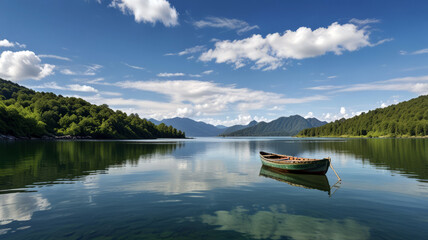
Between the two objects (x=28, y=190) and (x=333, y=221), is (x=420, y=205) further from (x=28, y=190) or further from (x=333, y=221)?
(x=28, y=190)

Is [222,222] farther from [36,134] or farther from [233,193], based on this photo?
[36,134]

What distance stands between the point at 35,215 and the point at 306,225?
19576mm

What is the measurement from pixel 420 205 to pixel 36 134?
236230 millimetres

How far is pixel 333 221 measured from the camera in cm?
1631

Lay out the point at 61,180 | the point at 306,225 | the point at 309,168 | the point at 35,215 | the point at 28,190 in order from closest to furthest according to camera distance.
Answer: the point at 306,225, the point at 35,215, the point at 28,190, the point at 61,180, the point at 309,168

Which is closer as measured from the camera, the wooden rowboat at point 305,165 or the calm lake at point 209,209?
the calm lake at point 209,209

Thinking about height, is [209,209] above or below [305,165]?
below

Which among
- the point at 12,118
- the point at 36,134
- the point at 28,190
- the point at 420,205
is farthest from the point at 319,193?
the point at 36,134

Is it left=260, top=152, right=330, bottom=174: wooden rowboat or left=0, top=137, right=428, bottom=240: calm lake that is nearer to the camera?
left=0, top=137, right=428, bottom=240: calm lake

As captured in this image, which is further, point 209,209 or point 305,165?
point 305,165

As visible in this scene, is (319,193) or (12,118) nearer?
(319,193)

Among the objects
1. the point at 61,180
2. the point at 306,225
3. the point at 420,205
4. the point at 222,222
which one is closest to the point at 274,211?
the point at 306,225

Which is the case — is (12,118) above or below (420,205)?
above

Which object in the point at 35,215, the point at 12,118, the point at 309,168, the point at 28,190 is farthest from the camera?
the point at 12,118
